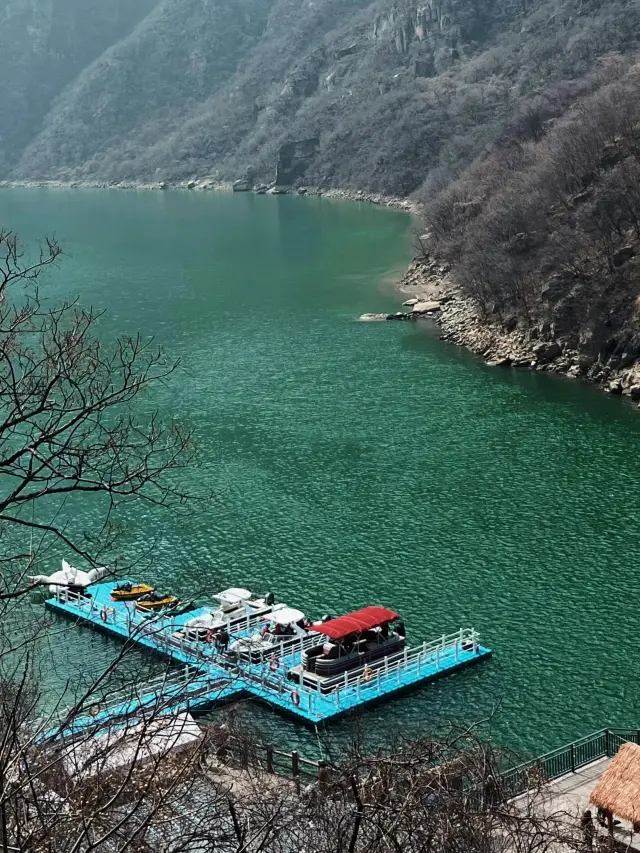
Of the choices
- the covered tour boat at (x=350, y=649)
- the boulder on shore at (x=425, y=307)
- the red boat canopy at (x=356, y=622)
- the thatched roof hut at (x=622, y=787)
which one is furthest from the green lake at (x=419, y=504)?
the thatched roof hut at (x=622, y=787)

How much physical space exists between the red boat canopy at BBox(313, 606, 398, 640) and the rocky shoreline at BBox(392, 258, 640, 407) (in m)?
31.9

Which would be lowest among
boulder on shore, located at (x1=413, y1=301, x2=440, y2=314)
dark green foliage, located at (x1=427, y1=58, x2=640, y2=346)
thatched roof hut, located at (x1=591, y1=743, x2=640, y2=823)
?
boulder on shore, located at (x1=413, y1=301, x2=440, y2=314)

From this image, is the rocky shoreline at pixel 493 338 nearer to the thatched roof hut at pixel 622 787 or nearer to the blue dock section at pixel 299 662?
the blue dock section at pixel 299 662

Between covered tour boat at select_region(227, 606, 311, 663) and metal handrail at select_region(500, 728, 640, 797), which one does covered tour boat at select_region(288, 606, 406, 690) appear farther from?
metal handrail at select_region(500, 728, 640, 797)

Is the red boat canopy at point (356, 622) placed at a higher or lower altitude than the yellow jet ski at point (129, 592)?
higher

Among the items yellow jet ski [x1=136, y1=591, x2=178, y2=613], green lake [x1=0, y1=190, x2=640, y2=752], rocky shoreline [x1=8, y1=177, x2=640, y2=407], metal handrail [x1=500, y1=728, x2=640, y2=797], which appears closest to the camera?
metal handrail [x1=500, y1=728, x2=640, y2=797]

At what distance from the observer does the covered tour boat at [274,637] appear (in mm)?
35438

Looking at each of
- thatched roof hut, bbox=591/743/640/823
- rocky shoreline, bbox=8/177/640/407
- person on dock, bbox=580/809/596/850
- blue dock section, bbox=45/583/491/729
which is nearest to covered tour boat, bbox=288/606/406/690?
blue dock section, bbox=45/583/491/729

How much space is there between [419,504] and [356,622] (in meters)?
13.3

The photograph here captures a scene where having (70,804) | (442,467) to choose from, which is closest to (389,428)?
(442,467)

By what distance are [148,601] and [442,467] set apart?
722 inches

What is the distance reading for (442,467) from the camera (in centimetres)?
5234

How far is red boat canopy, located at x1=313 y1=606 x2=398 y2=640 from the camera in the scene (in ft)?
114

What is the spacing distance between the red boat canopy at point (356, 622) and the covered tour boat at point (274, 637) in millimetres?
831
